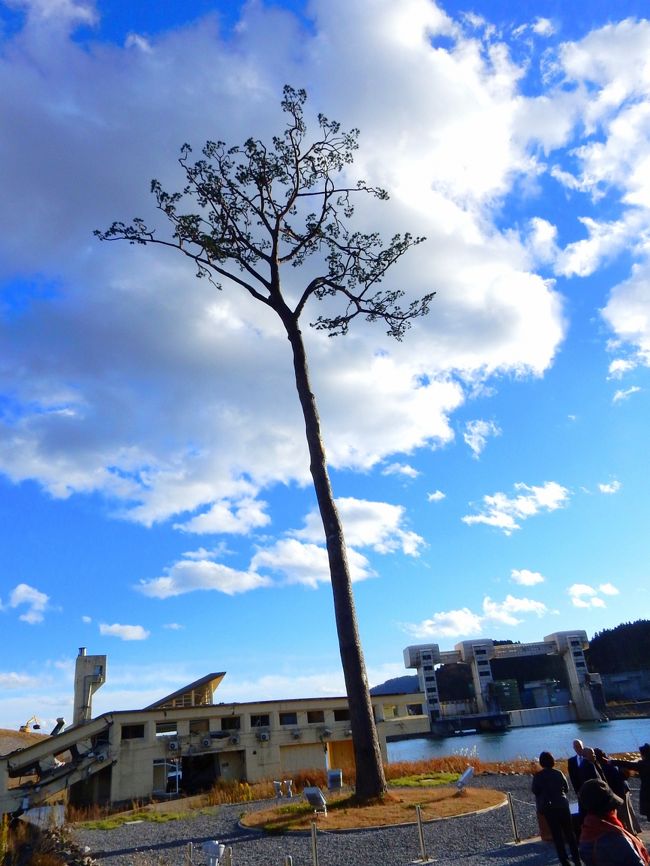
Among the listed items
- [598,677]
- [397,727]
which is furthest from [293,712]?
[598,677]

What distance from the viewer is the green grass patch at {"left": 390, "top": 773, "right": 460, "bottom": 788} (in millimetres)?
18672

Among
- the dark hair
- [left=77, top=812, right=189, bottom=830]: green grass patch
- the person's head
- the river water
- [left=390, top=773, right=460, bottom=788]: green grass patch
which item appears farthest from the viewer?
the river water

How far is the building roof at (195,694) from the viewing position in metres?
33.3

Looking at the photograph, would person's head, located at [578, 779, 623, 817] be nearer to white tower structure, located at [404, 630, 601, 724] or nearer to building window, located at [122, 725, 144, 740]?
building window, located at [122, 725, 144, 740]

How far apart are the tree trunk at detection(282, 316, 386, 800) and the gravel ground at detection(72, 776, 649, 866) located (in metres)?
2.52

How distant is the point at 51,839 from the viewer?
37.1 ft

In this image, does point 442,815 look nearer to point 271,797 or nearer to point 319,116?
point 271,797

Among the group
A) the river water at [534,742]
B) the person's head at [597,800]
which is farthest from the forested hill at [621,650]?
the person's head at [597,800]

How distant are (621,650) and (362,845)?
15062 centimetres

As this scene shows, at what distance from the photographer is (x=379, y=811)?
12984 mm

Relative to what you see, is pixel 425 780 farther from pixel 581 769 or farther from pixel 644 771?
pixel 581 769

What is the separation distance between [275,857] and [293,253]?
15987 mm

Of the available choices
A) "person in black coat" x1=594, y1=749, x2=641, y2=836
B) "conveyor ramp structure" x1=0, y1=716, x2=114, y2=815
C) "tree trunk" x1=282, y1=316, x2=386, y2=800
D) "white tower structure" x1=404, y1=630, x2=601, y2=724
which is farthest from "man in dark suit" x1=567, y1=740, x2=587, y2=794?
"white tower structure" x1=404, y1=630, x2=601, y2=724

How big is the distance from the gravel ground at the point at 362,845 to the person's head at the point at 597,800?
3.49 meters
